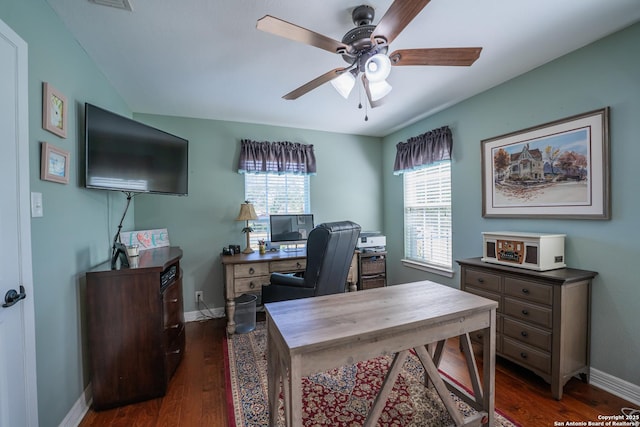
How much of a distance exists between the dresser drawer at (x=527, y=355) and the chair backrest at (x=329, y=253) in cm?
140

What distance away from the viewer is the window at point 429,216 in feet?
10.5

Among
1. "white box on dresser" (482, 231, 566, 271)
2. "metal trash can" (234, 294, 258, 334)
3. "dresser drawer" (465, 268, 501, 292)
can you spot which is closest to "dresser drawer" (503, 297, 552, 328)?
"dresser drawer" (465, 268, 501, 292)

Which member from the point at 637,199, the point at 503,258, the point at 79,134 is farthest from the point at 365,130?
the point at 79,134

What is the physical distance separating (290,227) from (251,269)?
81cm

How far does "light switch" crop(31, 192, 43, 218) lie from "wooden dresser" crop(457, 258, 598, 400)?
118 inches

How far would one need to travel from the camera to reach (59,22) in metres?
1.59

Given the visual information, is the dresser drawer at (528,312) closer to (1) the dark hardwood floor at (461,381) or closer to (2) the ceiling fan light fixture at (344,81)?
(1) the dark hardwood floor at (461,381)

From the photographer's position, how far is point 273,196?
3.60 m

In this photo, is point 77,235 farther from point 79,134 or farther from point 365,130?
point 365,130

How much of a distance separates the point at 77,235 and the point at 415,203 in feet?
11.5

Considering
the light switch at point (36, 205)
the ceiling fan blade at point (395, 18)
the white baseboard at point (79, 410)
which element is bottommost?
the white baseboard at point (79, 410)

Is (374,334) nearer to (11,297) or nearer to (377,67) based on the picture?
(377,67)

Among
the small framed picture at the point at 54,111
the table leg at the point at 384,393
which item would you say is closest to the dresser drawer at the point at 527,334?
the table leg at the point at 384,393

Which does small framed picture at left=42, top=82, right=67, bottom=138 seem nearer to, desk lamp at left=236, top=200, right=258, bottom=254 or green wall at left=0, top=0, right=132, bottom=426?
green wall at left=0, top=0, right=132, bottom=426
